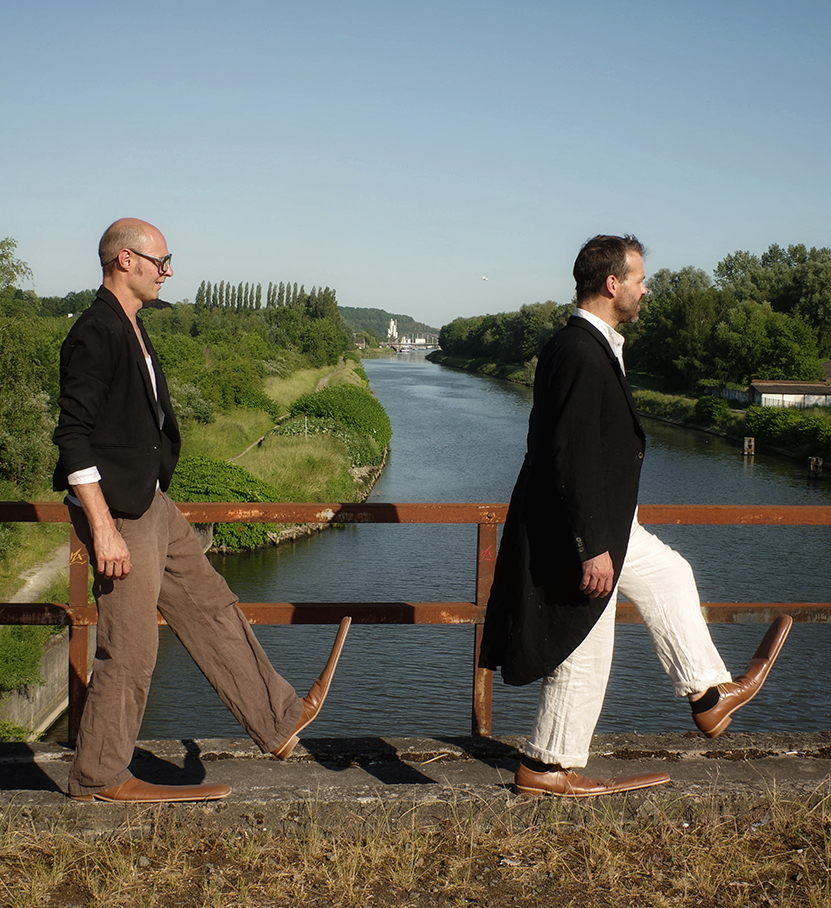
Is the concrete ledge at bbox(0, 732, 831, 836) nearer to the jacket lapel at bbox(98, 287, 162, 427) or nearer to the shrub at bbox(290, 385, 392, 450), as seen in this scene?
the jacket lapel at bbox(98, 287, 162, 427)

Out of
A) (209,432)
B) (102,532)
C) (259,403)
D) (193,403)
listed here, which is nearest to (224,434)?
(209,432)

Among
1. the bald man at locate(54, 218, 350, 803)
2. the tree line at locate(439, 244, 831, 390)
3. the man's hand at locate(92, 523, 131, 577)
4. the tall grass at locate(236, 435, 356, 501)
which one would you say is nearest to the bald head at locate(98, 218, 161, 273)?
the bald man at locate(54, 218, 350, 803)

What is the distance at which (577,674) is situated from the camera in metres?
3.12

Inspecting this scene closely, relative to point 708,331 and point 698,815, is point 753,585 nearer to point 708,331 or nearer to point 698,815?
point 698,815

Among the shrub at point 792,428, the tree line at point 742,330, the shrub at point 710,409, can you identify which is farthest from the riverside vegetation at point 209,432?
the tree line at point 742,330

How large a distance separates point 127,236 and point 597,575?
5.64ft

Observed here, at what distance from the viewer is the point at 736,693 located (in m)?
3.28

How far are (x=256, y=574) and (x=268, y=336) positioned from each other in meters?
79.4

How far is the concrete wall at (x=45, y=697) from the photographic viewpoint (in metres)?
13.4

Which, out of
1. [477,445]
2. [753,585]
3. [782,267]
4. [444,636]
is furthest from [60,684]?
[782,267]

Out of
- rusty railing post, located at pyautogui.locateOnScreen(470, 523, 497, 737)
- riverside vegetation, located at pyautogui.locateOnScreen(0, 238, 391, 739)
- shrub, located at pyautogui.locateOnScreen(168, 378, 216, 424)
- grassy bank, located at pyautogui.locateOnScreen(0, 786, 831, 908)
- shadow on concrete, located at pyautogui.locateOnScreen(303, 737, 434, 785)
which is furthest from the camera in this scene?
shrub, located at pyautogui.locateOnScreen(168, 378, 216, 424)

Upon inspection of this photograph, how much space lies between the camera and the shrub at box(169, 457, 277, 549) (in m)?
27.5

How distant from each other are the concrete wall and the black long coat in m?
11.1

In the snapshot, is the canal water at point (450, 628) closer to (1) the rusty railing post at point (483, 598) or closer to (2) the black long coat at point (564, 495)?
(1) the rusty railing post at point (483, 598)
